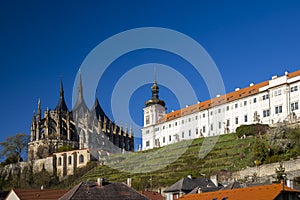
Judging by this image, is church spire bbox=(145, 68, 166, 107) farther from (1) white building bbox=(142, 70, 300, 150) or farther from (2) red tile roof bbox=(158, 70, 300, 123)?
(2) red tile roof bbox=(158, 70, 300, 123)

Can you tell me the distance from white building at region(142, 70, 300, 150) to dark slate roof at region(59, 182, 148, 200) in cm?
3731

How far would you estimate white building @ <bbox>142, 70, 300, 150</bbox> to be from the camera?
88.2m

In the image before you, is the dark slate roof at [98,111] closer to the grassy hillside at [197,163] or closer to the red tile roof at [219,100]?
the red tile roof at [219,100]

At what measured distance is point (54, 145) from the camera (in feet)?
431

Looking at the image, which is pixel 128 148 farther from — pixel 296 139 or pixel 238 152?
pixel 296 139

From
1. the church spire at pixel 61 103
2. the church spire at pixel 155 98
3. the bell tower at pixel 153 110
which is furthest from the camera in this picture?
the church spire at pixel 61 103

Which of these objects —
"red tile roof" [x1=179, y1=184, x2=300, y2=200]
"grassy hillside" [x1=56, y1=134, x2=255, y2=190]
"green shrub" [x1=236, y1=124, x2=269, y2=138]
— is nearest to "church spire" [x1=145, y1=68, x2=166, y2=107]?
"grassy hillside" [x1=56, y1=134, x2=255, y2=190]

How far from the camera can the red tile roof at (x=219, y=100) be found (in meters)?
97.5

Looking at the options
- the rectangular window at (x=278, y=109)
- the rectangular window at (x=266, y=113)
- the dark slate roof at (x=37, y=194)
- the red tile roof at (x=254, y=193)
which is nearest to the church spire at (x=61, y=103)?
the rectangular window at (x=266, y=113)

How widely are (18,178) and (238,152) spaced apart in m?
54.7

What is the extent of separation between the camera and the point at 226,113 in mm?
101562

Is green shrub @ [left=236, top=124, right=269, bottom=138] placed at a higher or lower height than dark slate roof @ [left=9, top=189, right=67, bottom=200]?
higher

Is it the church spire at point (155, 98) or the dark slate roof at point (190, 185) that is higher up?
the church spire at point (155, 98)

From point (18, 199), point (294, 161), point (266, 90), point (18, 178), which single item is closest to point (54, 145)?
point (18, 178)
